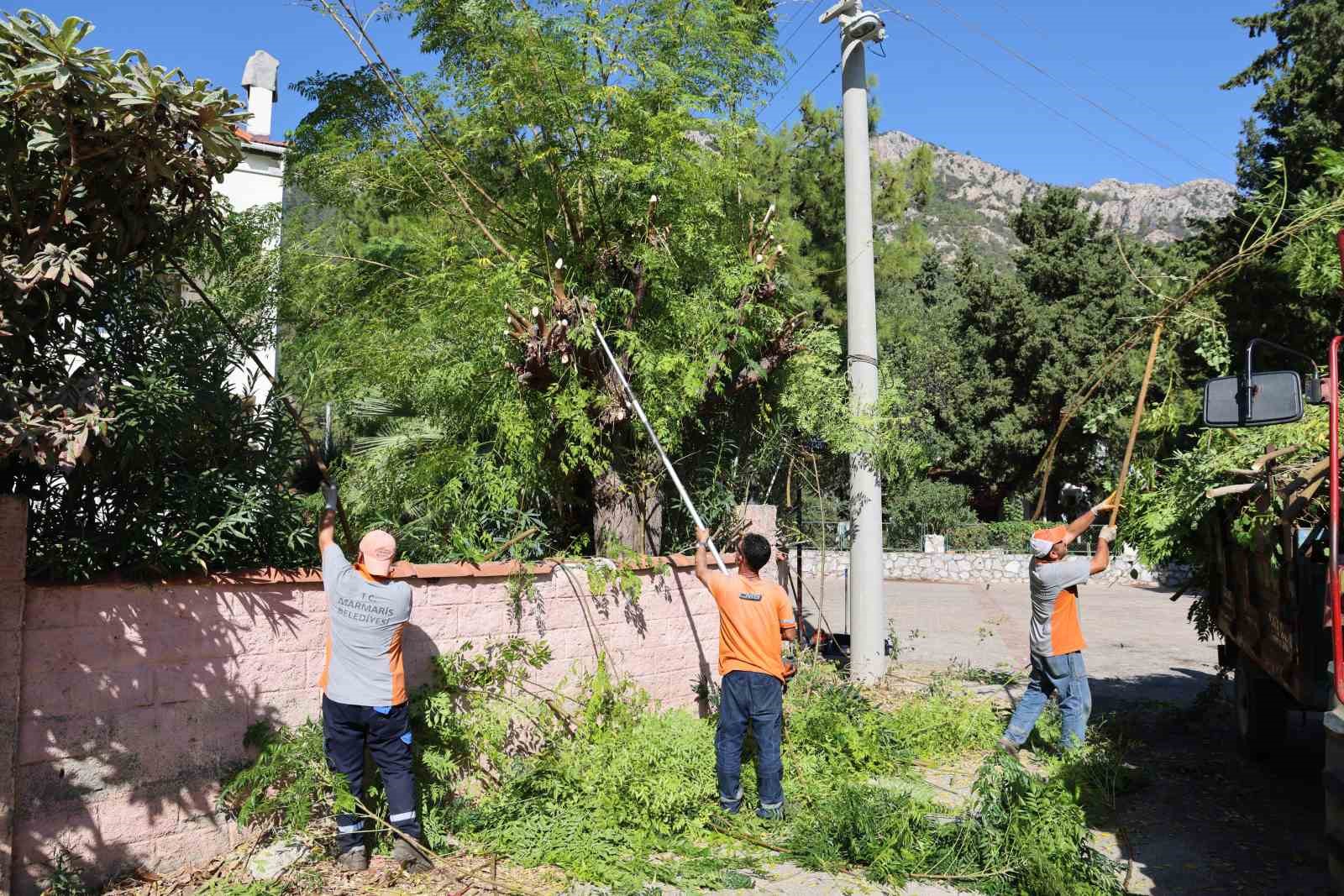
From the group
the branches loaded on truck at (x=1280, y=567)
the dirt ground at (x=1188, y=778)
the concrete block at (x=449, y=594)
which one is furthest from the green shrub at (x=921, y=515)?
the concrete block at (x=449, y=594)

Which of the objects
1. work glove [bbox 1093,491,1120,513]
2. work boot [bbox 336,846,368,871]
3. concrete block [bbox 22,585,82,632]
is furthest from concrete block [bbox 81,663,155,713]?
work glove [bbox 1093,491,1120,513]

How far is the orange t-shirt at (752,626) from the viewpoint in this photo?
547cm

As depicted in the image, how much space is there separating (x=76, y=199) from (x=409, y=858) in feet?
11.1

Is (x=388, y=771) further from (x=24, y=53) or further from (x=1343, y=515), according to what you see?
(x=1343, y=515)

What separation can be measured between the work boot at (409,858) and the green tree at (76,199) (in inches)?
91.5

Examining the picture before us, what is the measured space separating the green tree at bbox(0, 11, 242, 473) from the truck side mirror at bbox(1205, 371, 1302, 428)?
15.1ft

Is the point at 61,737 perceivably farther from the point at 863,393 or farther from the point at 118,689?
the point at 863,393

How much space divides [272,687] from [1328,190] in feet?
27.5

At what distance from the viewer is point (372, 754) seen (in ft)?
15.5

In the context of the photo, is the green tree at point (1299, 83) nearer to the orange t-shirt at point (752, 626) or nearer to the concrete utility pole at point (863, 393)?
the concrete utility pole at point (863, 393)

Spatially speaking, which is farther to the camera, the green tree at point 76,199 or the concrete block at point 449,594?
the concrete block at point 449,594

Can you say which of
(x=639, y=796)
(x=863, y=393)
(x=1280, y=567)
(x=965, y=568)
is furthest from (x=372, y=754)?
(x=965, y=568)

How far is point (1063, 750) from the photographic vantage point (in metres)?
6.55

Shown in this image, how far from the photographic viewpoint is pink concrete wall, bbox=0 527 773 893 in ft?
13.4
